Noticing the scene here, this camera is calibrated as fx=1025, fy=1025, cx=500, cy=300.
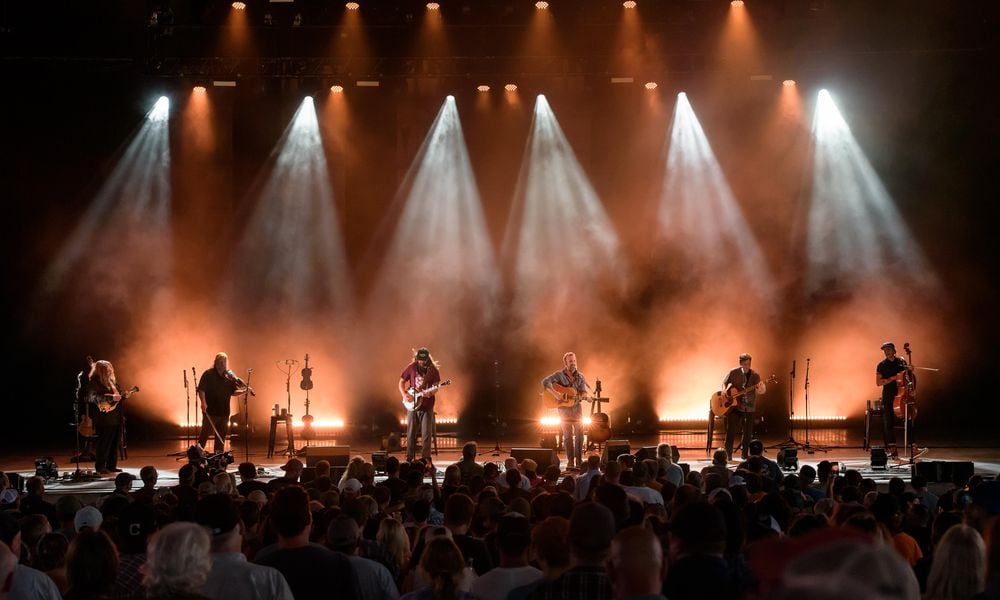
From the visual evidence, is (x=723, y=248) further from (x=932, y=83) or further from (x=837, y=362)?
(x=932, y=83)

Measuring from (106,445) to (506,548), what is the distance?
11.0m

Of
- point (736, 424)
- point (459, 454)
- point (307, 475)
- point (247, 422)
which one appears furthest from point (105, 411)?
point (736, 424)

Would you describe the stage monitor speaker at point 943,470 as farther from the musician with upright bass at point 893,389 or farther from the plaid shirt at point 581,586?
the plaid shirt at point 581,586

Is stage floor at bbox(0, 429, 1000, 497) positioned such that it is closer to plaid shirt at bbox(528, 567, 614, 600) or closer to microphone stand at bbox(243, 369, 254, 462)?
microphone stand at bbox(243, 369, 254, 462)

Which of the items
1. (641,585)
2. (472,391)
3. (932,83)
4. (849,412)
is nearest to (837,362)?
(849,412)

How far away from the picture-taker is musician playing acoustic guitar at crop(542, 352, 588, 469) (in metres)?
14.2

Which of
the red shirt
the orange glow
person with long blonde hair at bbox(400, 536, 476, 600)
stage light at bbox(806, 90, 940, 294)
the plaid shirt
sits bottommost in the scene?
person with long blonde hair at bbox(400, 536, 476, 600)

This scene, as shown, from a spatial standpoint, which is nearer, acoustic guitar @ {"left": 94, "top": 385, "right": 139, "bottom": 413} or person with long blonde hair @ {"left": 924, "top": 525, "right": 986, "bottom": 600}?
person with long blonde hair @ {"left": 924, "top": 525, "right": 986, "bottom": 600}

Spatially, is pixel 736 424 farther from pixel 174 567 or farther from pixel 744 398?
pixel 174 567

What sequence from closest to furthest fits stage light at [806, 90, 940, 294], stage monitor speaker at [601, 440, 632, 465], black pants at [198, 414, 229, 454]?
stage monitor speaker at [601, 440, 632, 465] → black pants at [198, 414, 229, 454] → stage light at [806, 90, 940, 294]

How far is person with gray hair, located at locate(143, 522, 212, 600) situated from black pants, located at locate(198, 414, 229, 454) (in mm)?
11147

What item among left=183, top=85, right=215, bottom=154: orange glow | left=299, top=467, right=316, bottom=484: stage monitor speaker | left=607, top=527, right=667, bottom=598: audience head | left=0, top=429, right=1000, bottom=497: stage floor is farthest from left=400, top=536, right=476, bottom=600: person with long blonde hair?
left=183, top=85, right=215, bottom=154: orange glow

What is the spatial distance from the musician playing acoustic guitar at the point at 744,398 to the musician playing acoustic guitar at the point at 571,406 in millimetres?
2362

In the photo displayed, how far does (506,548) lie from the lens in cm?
464
